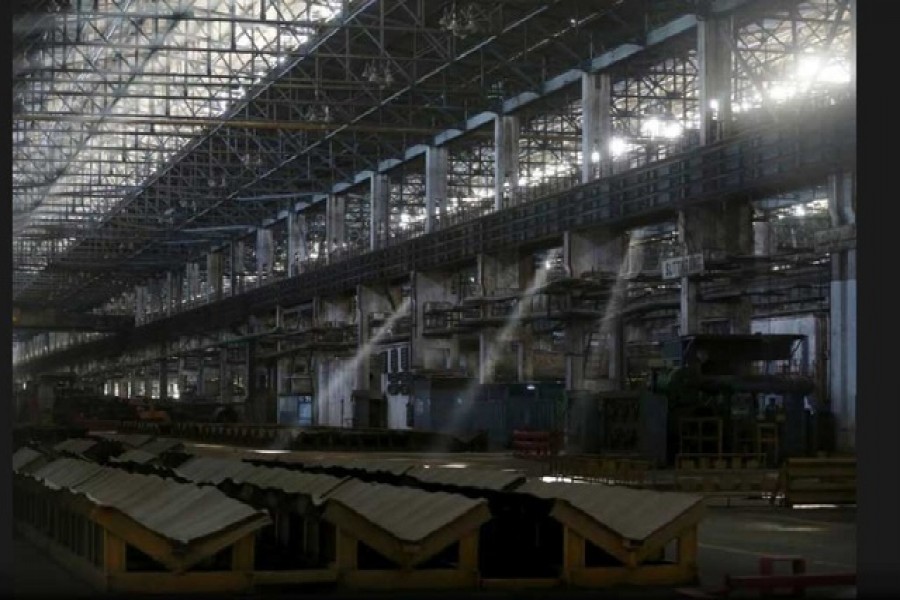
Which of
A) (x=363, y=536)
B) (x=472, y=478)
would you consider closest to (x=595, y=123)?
(x=472, y=478)

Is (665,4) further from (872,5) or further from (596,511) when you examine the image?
(872,5)

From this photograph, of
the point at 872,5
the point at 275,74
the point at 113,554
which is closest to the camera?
the point at 872,5

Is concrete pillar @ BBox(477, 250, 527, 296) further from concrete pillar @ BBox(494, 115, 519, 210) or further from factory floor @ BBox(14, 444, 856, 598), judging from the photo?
factory floor @ BBox(14, 444, 856, 598)

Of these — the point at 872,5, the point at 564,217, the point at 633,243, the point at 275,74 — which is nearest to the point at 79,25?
the point at 275,74

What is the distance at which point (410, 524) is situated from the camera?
10.7m

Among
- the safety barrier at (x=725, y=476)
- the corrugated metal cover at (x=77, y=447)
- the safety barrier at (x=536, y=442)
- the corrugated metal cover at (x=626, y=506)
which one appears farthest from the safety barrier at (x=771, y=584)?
the safety barrier at (x=536, y=442)

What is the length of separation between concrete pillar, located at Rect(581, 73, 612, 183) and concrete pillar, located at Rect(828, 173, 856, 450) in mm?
11689

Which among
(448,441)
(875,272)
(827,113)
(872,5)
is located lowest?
(448,441)

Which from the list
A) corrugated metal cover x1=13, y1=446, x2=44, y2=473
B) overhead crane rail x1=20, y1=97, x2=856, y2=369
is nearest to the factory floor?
corrugated metal cover x1=13, y1=446, x2=44, y2=473

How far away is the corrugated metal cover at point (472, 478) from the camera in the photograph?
516 inches

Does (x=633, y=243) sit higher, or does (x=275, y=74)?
(x=275, y=74)

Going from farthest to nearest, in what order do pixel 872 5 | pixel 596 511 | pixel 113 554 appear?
pixel 596 511 < pixel 113 554 < pixel 872 5

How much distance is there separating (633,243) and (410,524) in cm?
3960

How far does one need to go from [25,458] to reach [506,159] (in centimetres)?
3177
